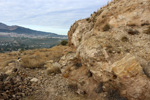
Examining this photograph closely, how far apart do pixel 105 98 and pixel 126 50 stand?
2383 millimetres

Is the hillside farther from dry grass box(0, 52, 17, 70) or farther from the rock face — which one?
dry grass box(0, 52, 17, 70)

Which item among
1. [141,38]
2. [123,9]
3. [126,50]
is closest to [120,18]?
[123,9]

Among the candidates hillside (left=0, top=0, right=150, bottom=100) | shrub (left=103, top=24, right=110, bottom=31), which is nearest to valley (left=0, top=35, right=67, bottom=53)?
hillside (left=0, top=0, right=150, bottom=100)

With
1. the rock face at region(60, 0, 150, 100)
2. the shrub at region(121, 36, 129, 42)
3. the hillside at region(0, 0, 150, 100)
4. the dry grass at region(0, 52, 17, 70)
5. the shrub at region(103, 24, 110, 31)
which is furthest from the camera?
the dry grass at region(0, 52, 17, 70)

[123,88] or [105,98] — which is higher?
[123,88]

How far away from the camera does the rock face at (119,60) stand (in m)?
4.73

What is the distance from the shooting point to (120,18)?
7.91m

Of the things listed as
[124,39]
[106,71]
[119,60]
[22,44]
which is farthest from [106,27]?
[22,44]

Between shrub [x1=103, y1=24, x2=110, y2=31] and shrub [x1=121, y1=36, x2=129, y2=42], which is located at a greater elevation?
shrub [x1=103, y1=24, x2=110, y2=31]

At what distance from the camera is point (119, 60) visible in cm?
526

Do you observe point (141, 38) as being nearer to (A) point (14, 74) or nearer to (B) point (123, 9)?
(B) point (123, 9)

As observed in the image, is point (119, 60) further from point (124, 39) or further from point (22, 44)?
point (22, 44)

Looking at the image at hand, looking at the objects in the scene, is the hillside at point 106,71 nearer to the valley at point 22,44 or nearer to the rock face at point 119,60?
the rock face at point 119,60

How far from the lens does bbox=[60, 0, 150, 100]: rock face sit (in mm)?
4727
